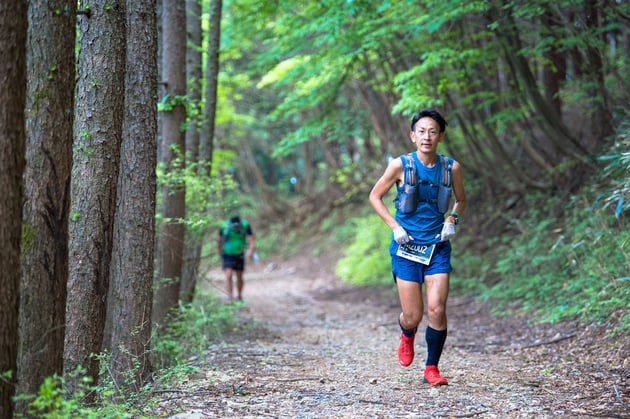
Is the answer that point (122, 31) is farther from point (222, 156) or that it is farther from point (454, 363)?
point (222, 156)

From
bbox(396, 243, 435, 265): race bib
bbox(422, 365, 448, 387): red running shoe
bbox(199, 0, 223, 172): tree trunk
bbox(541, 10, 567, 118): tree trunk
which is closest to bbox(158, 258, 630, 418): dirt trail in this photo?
bbox(422, 365, 448, 387): red running shoe

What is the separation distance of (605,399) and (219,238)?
8.72 m

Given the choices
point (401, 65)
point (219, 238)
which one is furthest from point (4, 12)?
point (401, 65)

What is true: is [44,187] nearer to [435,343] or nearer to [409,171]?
[409,171]

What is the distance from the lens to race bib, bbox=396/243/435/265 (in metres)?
5.30

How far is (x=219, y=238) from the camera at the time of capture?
12.4m

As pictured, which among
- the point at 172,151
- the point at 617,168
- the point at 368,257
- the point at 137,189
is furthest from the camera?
the point at 368,257

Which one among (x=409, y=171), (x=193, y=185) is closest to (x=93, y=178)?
(x=409, y=171)

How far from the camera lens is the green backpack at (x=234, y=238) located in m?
12.7

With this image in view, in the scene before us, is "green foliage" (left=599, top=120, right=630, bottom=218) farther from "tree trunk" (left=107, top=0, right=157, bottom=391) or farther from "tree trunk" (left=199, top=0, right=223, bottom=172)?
"tree trunk" (left=199, top=0, right=223, bottom=172)

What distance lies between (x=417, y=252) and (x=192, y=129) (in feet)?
18.1

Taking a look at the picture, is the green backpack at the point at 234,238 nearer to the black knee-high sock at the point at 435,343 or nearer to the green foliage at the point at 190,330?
the green foliage at the point at 190,330

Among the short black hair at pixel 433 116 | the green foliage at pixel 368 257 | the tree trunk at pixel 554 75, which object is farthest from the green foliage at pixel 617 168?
the green foliage at pixel 368 257

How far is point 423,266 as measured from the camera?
5.38 metres
